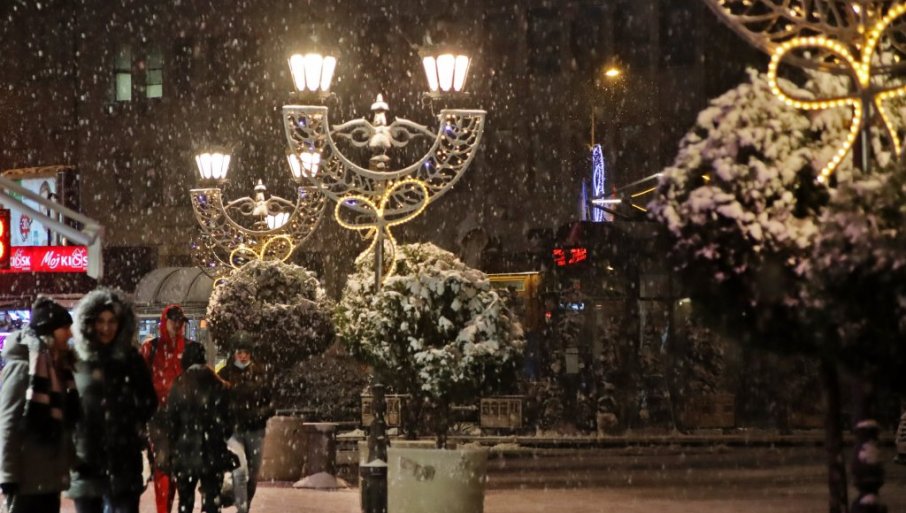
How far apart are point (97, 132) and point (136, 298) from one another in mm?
5913

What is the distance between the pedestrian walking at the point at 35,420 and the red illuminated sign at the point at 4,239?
40.0ft

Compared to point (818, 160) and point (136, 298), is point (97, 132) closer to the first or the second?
point (136, 298)

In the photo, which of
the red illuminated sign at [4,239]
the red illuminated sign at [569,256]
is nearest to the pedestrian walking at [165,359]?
the red illuminated sign at [4,239]

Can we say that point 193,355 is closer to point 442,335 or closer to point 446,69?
point 442,335

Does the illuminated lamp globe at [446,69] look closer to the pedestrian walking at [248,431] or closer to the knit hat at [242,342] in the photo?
the knit hat at [242,342]

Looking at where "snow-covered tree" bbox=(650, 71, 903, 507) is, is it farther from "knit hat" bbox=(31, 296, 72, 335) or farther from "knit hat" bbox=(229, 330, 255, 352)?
"knit hat" bbox=(229, 330, 255, 352)

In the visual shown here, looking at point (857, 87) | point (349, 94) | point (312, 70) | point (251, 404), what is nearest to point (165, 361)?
point (251, 404)

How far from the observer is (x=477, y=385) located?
1454cm

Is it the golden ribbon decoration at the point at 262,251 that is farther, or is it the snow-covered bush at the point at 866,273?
the golden ribbon decoration at the point at 262,251

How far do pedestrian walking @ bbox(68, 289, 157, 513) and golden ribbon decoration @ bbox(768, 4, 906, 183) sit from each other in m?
4.37

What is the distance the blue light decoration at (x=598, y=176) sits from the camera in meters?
37.6

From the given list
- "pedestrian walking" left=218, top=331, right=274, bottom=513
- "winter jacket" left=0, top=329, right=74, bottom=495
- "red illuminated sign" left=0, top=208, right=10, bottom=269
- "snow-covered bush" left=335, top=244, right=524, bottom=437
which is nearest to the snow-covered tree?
"winter jacket" left=0, top=329, right=74, bottom=495

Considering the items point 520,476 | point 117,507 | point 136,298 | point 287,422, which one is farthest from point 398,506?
point 136,298

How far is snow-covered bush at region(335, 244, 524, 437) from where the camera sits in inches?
570
